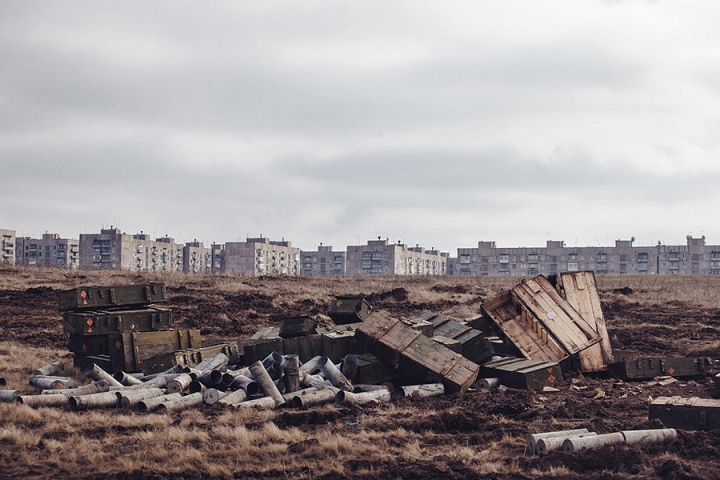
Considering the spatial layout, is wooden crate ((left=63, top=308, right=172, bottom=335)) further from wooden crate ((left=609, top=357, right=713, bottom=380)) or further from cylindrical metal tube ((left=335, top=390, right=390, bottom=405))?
wooden crate ((left=609, top=357, right=713, bottom=380))

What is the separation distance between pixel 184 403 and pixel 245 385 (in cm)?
96

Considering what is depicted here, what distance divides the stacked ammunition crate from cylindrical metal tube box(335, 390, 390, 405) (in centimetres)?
415

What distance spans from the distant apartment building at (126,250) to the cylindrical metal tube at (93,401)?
116324 millimetres

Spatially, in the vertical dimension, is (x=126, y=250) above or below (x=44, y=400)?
above

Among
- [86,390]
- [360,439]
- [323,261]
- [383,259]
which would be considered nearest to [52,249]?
[323,261]

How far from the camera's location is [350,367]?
11562 millimetres

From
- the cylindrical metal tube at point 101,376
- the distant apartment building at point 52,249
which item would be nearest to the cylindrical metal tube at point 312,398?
the cylindrical metal tube at point 101,376

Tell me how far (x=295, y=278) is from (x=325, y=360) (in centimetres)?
2316

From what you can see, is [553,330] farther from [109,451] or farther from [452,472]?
[109,451]

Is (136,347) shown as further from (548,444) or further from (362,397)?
(548,444)

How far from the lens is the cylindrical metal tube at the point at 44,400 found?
9875 mm

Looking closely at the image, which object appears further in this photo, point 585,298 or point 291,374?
point 585,298

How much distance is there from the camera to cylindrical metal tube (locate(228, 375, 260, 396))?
10539 mm

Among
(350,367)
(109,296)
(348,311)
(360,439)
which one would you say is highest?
(109,296)
